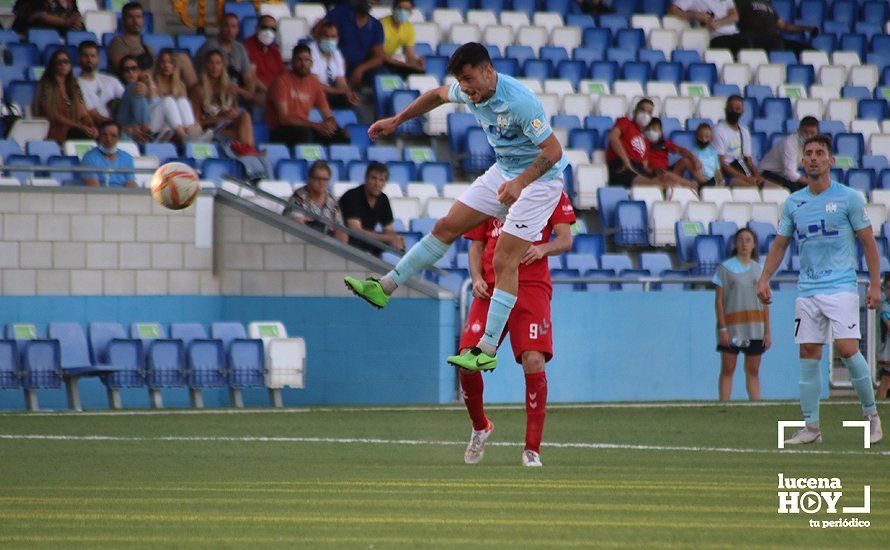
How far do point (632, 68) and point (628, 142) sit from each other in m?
2.71

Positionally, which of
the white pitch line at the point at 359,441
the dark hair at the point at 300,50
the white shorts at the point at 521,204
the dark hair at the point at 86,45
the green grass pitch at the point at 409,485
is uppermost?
the dark hair at the point at 300,50

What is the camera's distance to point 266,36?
18.9m

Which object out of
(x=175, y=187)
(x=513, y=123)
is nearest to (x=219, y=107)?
(x=175, y=187)

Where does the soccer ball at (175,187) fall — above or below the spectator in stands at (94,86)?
below

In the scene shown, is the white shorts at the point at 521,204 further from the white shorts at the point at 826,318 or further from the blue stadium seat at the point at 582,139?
the blue stadium seat at the point at 582,139

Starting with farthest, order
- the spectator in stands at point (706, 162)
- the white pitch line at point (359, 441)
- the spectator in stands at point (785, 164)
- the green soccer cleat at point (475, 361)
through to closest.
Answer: the spectator in stands at point (785, 164) < the spectator in stands at point (706, 162) < the white pitch line at point (359, 441) < the green soccer cleat at point (475, 361)

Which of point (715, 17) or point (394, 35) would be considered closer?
point (394, 35)

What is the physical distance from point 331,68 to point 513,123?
11.6 metres

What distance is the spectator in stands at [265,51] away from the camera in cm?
1884

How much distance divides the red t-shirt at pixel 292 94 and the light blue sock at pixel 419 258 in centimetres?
974

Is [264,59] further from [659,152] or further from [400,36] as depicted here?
[659,152]

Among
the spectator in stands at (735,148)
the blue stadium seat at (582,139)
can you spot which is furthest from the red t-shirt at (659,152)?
the spectator in stands at (735,148)

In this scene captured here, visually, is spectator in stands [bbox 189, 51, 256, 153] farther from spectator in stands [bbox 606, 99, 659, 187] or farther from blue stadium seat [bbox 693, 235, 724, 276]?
blue stadium seat [bbox 693, 235, 724, 276]

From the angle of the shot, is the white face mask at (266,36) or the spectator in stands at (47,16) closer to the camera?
the spectator in stands at (47,16)
